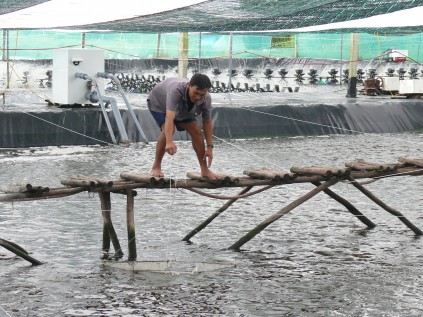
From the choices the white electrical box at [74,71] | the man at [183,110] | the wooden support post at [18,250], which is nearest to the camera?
the wooden support post at [18,250]

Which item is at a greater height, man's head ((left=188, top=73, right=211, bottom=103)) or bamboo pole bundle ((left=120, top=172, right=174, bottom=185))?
man's head ((left=188, top=73, right=211, bottom=103))

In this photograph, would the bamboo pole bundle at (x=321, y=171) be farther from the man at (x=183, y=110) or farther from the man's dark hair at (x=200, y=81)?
the man's dark hair at (x=200, y=81)

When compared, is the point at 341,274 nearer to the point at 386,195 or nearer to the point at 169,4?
the point at 386,195

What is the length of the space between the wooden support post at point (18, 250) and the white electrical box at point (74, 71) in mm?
11366

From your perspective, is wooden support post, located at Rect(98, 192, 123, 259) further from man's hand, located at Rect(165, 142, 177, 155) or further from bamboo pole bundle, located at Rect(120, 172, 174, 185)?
man's hand, located at Rect(165, 142, 177, 155)

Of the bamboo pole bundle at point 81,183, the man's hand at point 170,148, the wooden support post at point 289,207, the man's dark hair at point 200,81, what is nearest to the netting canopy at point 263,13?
the wooden support post at point 289,207

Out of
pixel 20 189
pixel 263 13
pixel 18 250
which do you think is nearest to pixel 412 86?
pixel 263 13

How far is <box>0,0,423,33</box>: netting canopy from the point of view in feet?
61.5

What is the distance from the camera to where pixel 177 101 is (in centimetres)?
998

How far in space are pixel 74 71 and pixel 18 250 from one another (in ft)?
38.2

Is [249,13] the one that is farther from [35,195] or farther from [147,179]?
[35,195]

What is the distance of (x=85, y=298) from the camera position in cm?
853

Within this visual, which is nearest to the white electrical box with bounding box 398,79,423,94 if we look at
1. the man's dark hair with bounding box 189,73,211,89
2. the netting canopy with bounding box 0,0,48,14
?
the netting canopy with bounding box 0,0,48,14

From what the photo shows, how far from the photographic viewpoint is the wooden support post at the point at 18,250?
925cm
